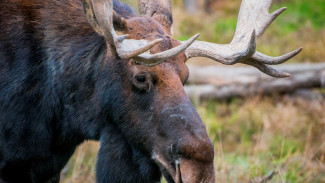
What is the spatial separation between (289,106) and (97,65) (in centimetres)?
536

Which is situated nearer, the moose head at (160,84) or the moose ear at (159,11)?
the moose head at (160,84)

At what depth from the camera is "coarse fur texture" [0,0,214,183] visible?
375cm

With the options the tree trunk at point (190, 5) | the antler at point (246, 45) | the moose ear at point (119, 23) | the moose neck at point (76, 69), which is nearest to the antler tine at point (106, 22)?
the moose ear at point (119, 23)

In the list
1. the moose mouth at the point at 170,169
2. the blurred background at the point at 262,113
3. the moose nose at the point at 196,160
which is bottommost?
the blurred background at the point at 262,113

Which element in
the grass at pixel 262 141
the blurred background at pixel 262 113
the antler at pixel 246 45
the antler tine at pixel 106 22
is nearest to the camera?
the antler tine at pixel 106 22

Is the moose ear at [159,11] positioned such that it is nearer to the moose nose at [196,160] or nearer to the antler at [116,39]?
the antler at [116,39]

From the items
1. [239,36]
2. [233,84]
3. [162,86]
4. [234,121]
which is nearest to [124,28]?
[162,86]

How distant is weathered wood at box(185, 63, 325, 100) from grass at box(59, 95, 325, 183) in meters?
0.15

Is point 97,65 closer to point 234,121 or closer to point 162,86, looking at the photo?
point 162,86

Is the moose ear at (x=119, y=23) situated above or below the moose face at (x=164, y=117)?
above

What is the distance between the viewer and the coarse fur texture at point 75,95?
3.75 metres

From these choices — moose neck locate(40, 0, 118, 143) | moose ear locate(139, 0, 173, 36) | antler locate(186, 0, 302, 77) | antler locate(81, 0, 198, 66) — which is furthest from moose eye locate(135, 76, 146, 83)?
moose ear locate(139, 0, 173, 36)

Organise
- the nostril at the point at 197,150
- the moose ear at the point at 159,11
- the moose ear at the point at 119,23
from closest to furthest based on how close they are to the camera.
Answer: the nostril at the point at 197,150 → the moose ear at the point at 119,23 → the moose ear at the point at 159,11

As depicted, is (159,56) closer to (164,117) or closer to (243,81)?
(164,117)
